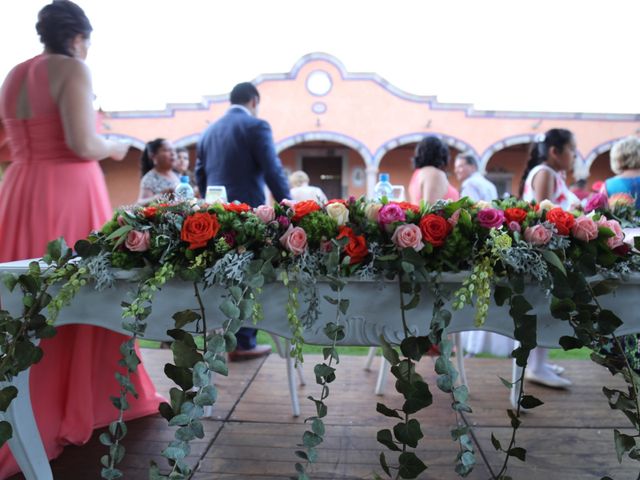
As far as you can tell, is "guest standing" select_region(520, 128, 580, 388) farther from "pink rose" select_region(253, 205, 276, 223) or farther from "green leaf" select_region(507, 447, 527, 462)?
"pink rose" select_region(253, 205, 276, 223)

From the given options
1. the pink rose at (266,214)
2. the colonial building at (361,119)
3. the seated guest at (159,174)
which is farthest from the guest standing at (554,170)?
the colonial building at (361,119)

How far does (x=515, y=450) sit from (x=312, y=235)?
0.76m

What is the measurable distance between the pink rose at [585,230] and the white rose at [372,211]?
54 centimetres

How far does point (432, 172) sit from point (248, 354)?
1.91 meters

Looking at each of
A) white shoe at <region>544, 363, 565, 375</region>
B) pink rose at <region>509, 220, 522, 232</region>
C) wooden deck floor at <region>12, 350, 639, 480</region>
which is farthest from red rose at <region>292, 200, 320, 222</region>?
white shoe at <region>544, 363, 565, 375</region>

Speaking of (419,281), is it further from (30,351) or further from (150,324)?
(30,351)

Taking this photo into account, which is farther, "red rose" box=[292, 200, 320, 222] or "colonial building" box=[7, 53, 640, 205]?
"colonial building" box=[7, 53, 640, 205]

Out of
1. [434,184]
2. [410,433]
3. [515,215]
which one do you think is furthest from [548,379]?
[410,433]

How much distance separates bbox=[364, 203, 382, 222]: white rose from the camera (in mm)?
1199

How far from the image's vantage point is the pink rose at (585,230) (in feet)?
3.75

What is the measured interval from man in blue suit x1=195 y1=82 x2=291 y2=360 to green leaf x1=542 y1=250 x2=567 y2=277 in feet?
5.89

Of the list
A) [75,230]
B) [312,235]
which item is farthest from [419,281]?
[75,230]

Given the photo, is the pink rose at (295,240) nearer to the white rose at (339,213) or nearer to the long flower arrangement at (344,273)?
the long flower arrangement at (344,273)

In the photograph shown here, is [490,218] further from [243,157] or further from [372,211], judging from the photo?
[243,157]
